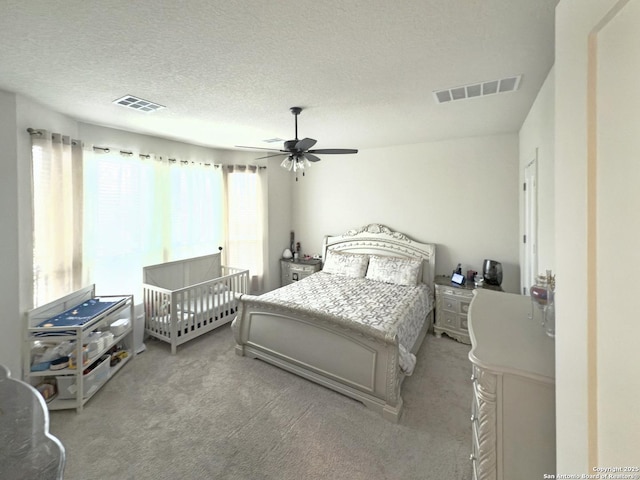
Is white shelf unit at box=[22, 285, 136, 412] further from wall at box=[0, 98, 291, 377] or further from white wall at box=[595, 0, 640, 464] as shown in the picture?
white wall at box=[595, 0, 640, 464]

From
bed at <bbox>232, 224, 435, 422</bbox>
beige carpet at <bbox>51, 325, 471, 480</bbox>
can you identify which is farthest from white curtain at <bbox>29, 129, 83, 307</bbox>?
bed at <bbox>232, 224, 435, 422</bbox>

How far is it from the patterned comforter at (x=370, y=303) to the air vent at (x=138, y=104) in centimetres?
216

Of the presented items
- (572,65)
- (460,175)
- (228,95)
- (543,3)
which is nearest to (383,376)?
(572,65)

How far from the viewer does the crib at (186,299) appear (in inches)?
128

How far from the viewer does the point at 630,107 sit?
50 cm

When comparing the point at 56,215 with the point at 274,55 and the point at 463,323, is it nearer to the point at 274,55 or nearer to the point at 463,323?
the point at 274,55

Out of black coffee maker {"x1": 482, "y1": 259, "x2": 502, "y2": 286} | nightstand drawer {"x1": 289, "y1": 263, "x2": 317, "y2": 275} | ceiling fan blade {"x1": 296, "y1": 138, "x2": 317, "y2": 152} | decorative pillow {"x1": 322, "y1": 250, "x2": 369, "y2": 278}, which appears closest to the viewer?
ceiling fan blade {"x1": 296, "y1": 138, "x2": 317, "y2": 152}

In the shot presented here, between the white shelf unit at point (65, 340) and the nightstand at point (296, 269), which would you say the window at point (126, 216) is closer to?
the white shelf unit at point (65, 340)

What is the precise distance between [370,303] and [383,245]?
1.48 meters

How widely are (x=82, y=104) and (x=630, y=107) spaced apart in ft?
11.7

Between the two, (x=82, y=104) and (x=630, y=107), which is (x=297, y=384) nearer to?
(x=630, y=107)

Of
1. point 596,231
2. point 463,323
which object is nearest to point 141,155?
point 596,231

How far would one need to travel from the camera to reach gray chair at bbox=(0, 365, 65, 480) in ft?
2.64

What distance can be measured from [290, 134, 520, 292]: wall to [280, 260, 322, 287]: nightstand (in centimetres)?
60
